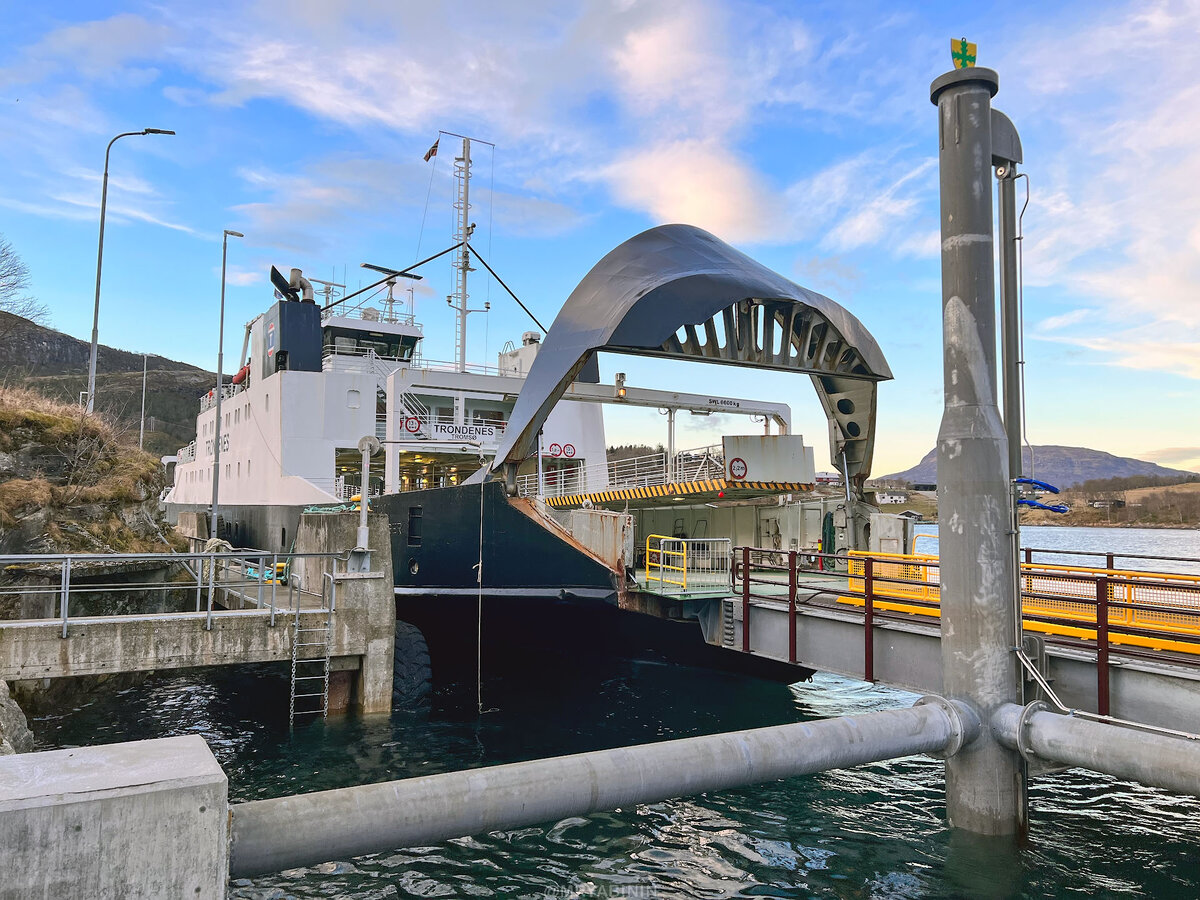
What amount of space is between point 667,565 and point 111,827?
1318 centimetres

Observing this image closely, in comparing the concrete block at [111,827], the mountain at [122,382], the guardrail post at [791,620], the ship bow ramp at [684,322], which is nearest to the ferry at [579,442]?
the ship bow ramp at [684,322]

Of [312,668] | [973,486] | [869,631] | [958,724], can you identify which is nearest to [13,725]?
[312,668]

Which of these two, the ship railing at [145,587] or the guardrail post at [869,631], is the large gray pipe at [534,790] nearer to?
the guardrail post at [869,631]

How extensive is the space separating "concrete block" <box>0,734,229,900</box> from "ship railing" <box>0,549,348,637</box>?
323 inches

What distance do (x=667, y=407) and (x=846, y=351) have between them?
792 cm

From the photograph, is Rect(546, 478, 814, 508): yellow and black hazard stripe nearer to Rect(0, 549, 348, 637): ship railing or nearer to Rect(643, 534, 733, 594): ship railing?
Rect(643, 534, 733, 594): ship railing

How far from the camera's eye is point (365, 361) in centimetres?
2783

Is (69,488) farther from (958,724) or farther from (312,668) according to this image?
(958,724)

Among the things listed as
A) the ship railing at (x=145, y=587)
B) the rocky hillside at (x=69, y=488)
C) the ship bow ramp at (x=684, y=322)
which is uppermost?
the ship bow ramp at (x=684, y=322)

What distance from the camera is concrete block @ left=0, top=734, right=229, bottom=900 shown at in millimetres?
2559

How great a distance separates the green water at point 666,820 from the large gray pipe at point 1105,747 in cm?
110

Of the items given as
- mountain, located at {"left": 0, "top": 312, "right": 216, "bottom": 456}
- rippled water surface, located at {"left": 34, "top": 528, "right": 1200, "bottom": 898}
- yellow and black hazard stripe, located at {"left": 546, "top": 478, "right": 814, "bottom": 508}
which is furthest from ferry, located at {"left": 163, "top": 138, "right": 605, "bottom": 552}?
mountain, located at {"left": 0, "top": 312, "right": 216, "bottom": 456}

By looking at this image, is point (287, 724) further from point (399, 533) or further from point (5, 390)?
point (5, 390)

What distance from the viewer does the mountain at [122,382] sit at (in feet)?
433
